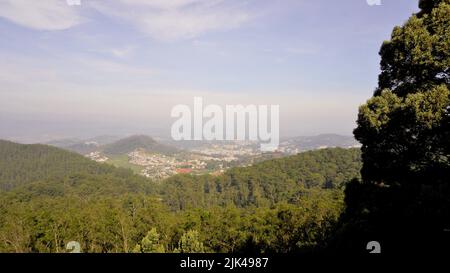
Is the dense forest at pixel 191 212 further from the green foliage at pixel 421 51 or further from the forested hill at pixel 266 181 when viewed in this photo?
the green foliage at pixel 421 51

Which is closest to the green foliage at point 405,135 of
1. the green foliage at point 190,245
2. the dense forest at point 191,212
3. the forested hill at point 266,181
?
the dense forest at point 191,212

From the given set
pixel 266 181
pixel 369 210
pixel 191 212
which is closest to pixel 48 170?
pixel 266 181

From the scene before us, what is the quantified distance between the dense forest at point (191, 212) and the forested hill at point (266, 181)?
1.14 ft

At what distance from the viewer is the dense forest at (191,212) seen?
29453 mm

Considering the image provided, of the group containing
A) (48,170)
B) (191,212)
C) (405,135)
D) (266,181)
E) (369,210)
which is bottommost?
(48,170)

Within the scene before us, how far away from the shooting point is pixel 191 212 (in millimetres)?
34312

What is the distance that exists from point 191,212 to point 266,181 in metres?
77.8

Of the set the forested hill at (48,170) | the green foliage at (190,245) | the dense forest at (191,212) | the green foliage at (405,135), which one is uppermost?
the green foliage at (405,135)

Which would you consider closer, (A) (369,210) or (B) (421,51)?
(A) (369,210)

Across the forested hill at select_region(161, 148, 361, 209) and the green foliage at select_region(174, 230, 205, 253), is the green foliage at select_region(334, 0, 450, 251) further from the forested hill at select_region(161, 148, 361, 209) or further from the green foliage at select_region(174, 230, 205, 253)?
the forested hill at select_region(161, 148, 361, 209)

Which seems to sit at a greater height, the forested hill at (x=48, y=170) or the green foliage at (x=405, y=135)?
the green foliage at (x=405, y=135)

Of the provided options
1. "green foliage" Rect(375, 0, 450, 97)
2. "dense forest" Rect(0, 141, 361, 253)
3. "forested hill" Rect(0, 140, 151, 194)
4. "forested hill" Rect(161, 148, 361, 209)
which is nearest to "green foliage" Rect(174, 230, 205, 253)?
"dense forest" Rect(0, 141, 361, 253)

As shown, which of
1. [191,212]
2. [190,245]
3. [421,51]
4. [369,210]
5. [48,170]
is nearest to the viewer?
[369,210]

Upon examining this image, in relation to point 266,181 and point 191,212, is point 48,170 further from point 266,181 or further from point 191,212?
point 191,212
